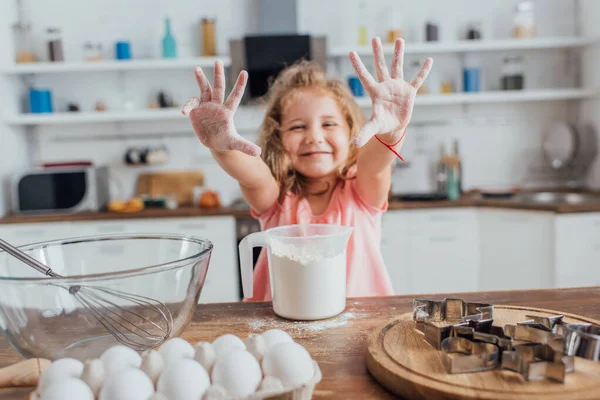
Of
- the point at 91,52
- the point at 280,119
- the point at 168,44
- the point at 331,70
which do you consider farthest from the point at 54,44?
the point at 280,119

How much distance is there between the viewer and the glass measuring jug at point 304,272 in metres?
0.84

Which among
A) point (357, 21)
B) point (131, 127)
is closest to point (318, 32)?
point (357, 21)

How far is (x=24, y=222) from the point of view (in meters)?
2.74

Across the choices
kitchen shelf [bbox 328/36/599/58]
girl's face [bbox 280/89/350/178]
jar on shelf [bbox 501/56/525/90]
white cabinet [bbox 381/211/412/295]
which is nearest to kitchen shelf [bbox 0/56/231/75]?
kitchen shelf [bbox 328/36/599/58]

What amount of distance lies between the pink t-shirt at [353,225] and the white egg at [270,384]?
27.3 inches

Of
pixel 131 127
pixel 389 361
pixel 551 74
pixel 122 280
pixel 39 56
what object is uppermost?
pixel 39 56

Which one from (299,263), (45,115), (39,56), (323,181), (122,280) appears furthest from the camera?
(39,56)

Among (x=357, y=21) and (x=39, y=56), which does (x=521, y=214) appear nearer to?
(x=357, y=21)

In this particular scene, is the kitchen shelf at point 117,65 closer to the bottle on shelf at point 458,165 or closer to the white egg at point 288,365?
the bottle on shelf at point 458,165

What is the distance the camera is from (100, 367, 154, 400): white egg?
0.48m

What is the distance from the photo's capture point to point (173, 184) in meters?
3.30

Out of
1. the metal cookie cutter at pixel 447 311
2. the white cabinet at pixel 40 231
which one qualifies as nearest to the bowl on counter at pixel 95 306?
the metal cookie cutter at pixel 447 311

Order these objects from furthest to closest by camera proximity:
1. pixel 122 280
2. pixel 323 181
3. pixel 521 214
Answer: pixel 521 214, pixel 323 181, pixel 122 280

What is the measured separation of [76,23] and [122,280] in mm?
3189
